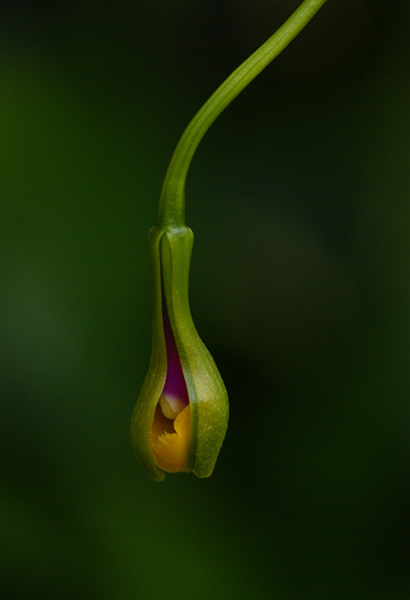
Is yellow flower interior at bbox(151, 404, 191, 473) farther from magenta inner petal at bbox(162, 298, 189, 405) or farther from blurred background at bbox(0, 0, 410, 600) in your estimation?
blurred background at bbox(0, 0, 410, 600)

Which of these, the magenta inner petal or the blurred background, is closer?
the magenta inner petal

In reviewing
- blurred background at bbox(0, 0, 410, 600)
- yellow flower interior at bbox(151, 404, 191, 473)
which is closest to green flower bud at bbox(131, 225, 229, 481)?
yellow flower interior at bbox(151, 404, 191, 473)

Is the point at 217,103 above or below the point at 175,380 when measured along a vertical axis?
above

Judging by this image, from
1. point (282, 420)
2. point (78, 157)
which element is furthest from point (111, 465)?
point (78, 157)

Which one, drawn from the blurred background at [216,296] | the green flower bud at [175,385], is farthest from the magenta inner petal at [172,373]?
the blurred background at [216,296]

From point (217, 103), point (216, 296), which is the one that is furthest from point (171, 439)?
point (216, 296)

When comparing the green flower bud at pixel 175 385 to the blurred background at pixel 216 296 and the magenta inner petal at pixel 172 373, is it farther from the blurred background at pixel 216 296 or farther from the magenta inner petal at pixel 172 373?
the blurred background at pixel 216 296

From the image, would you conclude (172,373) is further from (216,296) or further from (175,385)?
(216,296)
